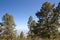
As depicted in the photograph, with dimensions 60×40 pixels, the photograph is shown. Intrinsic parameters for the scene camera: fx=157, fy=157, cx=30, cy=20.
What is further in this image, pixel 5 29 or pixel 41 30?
pixel 5 29

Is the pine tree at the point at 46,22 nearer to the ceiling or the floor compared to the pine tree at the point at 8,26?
nearer to the floor

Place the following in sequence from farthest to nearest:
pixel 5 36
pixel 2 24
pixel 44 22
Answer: pixel 2 24 → pixel 5 36 → pixel 44 22

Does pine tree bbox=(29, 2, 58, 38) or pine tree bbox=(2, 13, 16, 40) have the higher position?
pine tree bbox=(2, 13, 16, 40)

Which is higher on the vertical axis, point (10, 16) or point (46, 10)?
point (10, 16)

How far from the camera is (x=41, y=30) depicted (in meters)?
34.1

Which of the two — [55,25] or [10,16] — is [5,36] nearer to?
[10,16]

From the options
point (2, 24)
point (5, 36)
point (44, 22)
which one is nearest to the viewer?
point (44, 22)

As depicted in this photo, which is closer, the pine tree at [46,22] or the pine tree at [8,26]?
the pine tree at [46,22]

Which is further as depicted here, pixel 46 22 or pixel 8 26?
pixel 8 26

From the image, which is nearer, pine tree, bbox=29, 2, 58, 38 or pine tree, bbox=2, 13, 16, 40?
pine tree, bbox=29, 2, 58, 38

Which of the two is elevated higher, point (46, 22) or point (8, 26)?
point (8, 26)

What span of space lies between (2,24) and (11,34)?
169 inches

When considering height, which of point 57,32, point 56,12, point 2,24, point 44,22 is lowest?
point 57,32

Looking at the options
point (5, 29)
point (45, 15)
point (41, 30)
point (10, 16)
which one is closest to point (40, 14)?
point (45, 15)
